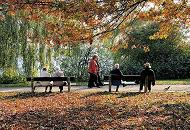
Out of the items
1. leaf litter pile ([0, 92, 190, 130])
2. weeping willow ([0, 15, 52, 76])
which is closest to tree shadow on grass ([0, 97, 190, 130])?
leaf litter pile ([0, 92, 190, 130])

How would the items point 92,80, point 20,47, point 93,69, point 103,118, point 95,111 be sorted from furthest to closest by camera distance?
point 20,47 → point 92,80 → point 93,69 → point 95,111 → point 103,118

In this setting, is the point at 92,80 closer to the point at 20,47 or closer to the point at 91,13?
the point at 20,47

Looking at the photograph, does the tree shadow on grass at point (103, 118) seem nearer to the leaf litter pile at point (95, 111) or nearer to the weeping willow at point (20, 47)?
the leaf litter pile at point (95, 111)

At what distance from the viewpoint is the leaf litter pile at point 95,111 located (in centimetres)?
1134

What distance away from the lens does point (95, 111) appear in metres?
13.7

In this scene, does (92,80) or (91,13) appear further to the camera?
(92,80)

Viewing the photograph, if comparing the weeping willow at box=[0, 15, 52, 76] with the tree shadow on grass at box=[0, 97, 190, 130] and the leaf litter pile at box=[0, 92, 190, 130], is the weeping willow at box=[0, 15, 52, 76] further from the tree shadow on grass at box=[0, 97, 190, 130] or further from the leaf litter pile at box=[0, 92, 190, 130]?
the tree shadow on grass at box=[0, 97, 190, 130]

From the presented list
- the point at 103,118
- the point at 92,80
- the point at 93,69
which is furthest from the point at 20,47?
the point at 103,118

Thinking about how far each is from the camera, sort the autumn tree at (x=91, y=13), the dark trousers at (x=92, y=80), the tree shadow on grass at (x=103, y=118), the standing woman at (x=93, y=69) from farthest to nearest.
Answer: the dark trousers at (x=92, y=80) → the standing woman at (x=93, y=69) → the autumn tree at (x=91, y=13) → the tree shadow on grass at (x=103, y=118)

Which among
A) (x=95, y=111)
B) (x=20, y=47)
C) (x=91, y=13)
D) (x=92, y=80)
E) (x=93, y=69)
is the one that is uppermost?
(x=20, y=47)

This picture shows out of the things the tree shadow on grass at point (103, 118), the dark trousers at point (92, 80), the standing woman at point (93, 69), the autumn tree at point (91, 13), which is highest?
the autumn tree at point (91, 13)

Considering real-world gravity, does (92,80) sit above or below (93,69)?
below

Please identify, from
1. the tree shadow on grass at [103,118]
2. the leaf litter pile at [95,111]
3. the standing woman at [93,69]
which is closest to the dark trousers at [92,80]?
the standing woman at [93,69]

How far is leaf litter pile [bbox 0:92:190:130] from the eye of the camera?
37.2 ft
